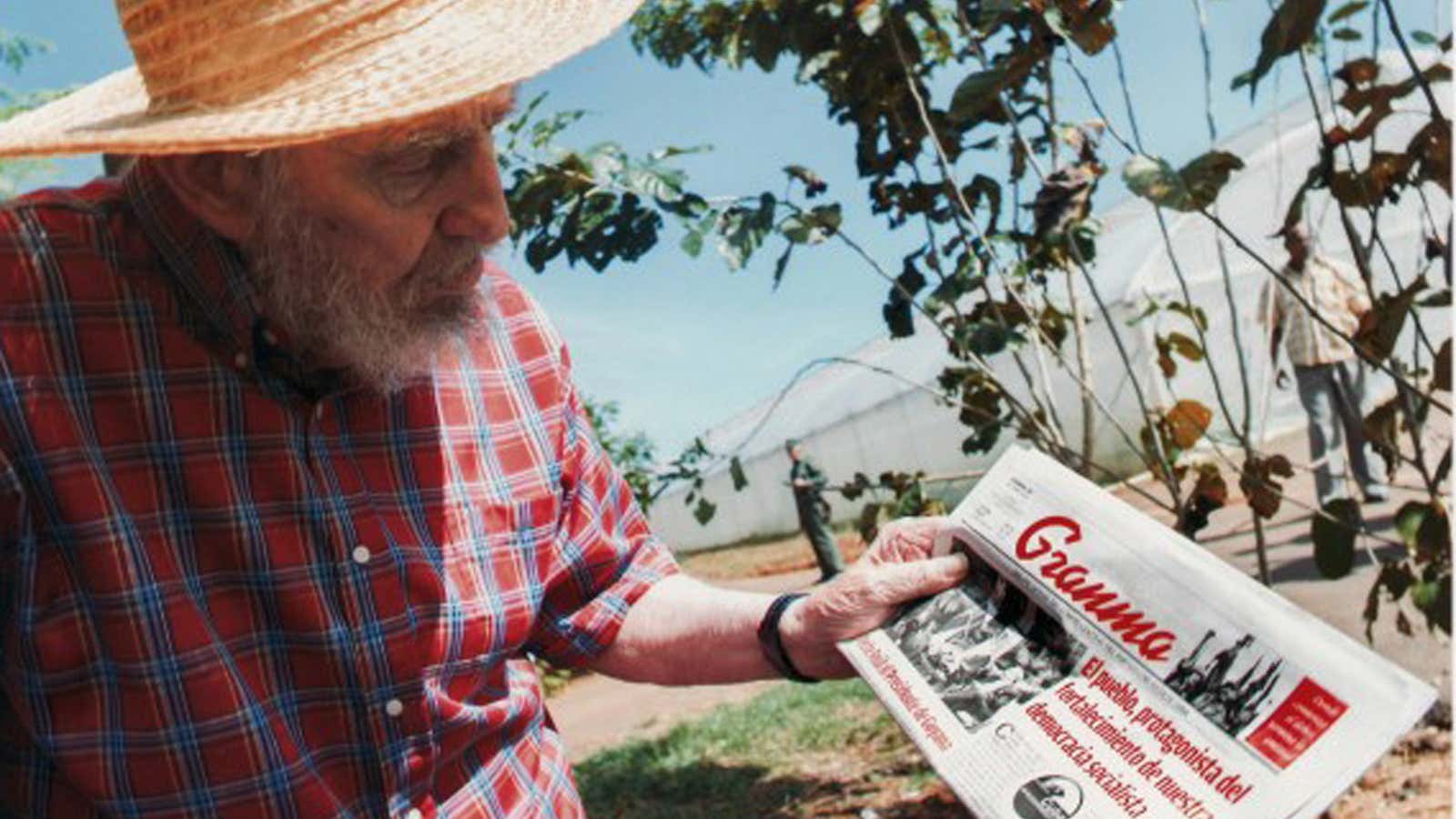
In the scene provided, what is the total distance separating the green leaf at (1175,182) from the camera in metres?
1.79

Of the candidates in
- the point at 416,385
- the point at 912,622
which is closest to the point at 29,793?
the point at 416,385

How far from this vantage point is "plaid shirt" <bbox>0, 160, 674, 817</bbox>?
113cm

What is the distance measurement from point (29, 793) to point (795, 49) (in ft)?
7.48

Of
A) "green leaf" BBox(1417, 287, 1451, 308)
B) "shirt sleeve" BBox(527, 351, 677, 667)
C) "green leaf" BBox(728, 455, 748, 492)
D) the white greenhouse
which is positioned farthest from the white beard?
the white greenhouse

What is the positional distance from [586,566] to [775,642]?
27 centimetres

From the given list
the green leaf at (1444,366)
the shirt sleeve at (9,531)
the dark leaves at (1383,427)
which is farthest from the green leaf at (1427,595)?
the shirt sleeve at (9,531)

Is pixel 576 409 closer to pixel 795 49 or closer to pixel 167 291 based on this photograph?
pixel 167 291

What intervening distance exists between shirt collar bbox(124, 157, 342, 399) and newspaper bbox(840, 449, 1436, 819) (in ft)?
2.45

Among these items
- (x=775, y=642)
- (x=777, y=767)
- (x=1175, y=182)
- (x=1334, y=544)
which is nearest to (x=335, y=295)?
(x=775, y=642)

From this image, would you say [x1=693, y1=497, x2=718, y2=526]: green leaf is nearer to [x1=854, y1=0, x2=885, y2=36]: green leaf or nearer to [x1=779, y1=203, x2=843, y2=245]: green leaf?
[x1=779, y1=203, x2=843, y2=245]: green leaf

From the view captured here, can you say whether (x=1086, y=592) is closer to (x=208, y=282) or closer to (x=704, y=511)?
(x=208, y=282)

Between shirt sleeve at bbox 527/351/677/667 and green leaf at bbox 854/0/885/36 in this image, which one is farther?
green leaf at bbox 854/0/885/36

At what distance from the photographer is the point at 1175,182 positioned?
5.89 ft

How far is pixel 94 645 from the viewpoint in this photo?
1.13m
